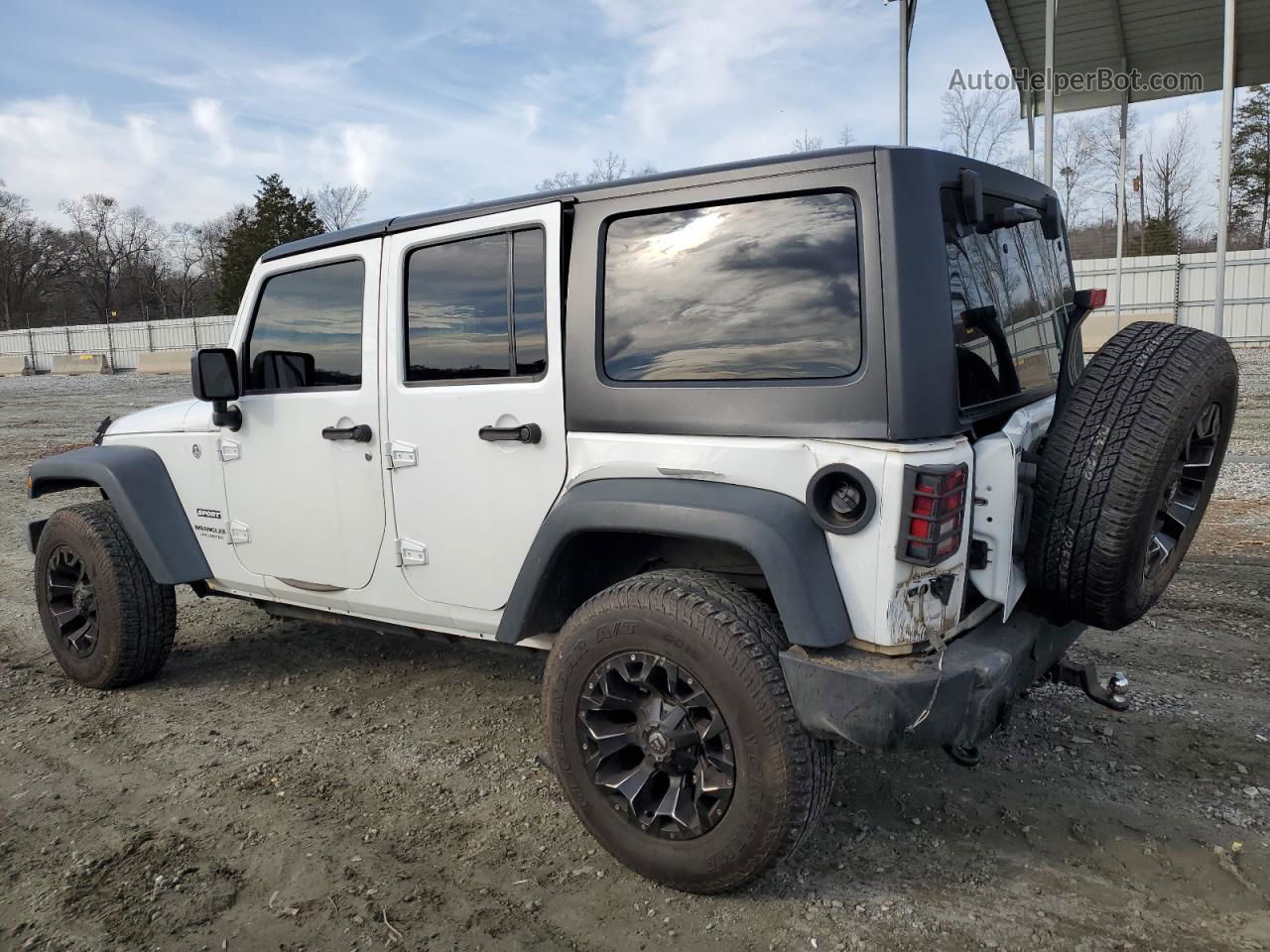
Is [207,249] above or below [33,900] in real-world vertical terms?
above

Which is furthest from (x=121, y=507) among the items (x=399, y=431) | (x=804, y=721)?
(x=804, y=721)

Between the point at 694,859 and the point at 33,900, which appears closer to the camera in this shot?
the point at 694,859

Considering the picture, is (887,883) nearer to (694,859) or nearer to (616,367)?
(694,859)

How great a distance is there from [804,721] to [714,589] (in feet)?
1.40

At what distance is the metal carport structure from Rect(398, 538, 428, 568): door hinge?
1662cm

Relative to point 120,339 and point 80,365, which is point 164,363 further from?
point 120,339

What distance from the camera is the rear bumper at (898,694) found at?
2.31 meters

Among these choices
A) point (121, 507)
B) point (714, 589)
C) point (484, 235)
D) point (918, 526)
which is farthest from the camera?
point (121, 507)

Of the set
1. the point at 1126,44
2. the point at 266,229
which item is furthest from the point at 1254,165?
the point at 266,229

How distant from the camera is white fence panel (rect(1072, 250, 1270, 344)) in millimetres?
25000

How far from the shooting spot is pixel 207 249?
7494 centimetres

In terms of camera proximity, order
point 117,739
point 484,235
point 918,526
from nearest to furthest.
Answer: point 918,526
point 484,235
point 117,739

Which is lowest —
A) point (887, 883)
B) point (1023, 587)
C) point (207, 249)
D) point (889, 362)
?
point (887, 883)

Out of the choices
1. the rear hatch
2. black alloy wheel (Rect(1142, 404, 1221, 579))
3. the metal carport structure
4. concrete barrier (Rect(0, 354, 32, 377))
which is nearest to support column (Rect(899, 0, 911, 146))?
the metal carport structure
